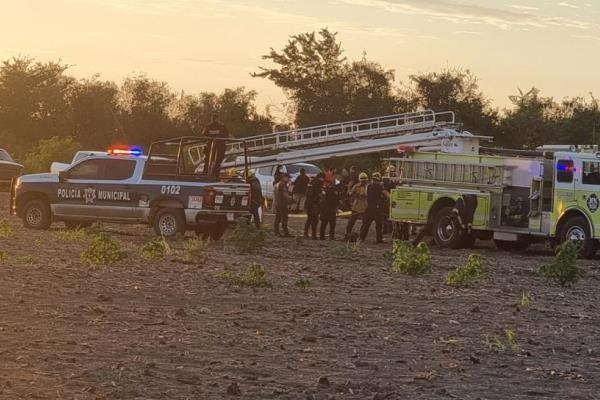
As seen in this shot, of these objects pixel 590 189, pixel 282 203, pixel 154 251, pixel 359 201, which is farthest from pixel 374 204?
pixel 154 251

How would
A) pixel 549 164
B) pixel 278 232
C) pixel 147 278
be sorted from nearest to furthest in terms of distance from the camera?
pixel 147 278
pixel 549 164
pixel 278 232

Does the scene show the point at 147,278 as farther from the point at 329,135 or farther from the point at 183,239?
the point at 329,135

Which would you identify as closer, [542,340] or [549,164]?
[542,340]

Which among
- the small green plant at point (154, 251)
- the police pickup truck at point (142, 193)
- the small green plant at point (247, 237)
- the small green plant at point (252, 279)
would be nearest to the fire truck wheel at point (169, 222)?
the police pickup truck at point (142, 193)

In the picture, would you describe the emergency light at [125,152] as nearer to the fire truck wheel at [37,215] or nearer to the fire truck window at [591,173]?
the fire truck wheel at [37,215]

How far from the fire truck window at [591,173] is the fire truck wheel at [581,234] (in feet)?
2.65

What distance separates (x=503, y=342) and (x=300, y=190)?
2665cm

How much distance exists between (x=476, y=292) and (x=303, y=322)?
4.76 m

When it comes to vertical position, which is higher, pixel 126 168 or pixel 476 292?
pixel 126 168

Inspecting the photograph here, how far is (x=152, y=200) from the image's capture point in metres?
25.5

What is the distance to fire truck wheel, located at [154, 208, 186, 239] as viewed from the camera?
2514cm

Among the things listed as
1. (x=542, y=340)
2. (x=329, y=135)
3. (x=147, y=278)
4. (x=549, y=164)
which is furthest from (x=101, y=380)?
(x=329, y=135)

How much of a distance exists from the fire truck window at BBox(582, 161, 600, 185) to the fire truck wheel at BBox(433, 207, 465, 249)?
10.4 feet

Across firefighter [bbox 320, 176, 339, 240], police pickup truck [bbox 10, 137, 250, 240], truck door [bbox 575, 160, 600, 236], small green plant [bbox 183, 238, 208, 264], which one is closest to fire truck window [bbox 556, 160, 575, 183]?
→ truck door [bbox 575, 160, 600, 236]
